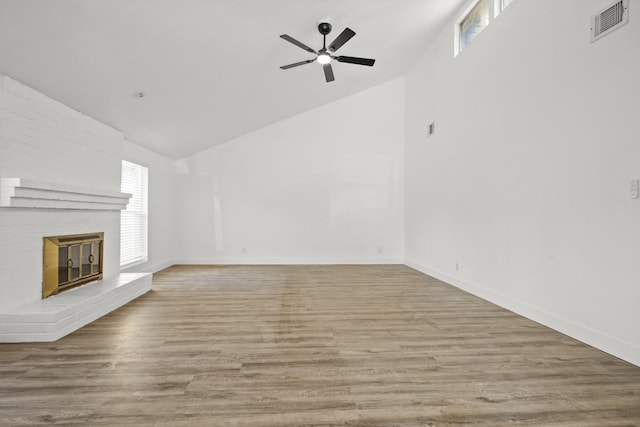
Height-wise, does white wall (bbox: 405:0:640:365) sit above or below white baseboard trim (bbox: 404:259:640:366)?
above

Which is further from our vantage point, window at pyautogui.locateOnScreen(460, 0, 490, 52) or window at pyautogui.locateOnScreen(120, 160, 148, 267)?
window at pyautogui.locateOnScreen(120, 160, 148, 267)

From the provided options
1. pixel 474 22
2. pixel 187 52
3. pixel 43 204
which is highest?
pixel 474 22

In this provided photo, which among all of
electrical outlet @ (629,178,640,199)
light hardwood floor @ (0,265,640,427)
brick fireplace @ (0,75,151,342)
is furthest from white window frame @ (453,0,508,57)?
brick fireplace @ (0,75,151,342)

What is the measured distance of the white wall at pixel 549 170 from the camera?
2.42 metres

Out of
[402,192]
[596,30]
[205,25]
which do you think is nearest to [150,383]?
[205,25]

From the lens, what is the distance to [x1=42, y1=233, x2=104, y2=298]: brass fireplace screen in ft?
10.4

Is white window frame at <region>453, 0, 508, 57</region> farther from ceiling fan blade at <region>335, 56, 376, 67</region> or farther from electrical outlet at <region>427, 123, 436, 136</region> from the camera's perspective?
ceiling fan blade at <region>335, 56, 376, 67</region>

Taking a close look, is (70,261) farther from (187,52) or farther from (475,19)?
(475,19)

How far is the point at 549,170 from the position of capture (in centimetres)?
309

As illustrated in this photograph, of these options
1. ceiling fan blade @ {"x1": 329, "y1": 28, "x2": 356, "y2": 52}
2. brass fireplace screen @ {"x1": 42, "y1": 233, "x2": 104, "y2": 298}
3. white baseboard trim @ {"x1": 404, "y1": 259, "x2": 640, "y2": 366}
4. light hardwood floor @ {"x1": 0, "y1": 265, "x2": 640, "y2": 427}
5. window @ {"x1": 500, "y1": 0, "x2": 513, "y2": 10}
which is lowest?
light hardwood floor @ {"x1": 0, "y1": 265, "x2": 640, "y2": 427}

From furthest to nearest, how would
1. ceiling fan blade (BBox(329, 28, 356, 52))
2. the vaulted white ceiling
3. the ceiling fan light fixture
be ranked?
the ceiling fan light fixture
ceiling fan blade (BBox(329, 28, 356, 52))
the vaulted white ceiling

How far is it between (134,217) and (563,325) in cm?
584

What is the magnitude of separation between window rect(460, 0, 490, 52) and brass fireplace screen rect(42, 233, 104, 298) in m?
5.53

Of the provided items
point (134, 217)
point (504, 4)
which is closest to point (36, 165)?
point (134, 217)
